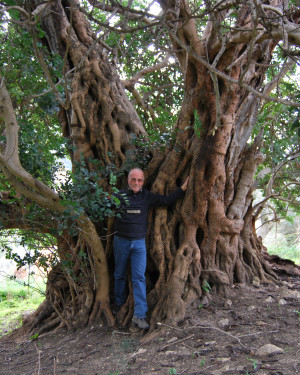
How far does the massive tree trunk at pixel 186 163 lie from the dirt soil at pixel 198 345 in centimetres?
27

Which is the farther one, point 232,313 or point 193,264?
point 193,264

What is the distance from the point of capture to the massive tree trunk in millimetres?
4305

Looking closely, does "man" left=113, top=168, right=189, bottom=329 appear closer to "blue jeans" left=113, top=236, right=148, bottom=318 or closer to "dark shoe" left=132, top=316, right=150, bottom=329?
"blue jeans" left=113, top=236, right=148, bottom=318

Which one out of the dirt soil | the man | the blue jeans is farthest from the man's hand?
the dirt soil

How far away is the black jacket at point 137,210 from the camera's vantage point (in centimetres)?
442

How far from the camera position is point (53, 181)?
4.11 meters

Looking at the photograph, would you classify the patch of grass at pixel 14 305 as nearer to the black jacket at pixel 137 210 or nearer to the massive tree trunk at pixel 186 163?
the massive tree trunk at pixel 186 163

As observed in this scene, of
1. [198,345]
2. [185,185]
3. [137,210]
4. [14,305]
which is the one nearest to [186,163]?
[185,185]

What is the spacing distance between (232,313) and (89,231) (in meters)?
1.83

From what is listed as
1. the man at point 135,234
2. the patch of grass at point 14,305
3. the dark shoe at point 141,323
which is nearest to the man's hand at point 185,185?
the man at point 135,234

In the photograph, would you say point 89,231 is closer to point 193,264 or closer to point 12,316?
point 193,264

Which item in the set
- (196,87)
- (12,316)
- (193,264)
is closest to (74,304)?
(193,264)

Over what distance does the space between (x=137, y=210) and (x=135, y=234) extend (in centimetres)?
29

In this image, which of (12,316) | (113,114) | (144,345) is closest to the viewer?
(144,345)
